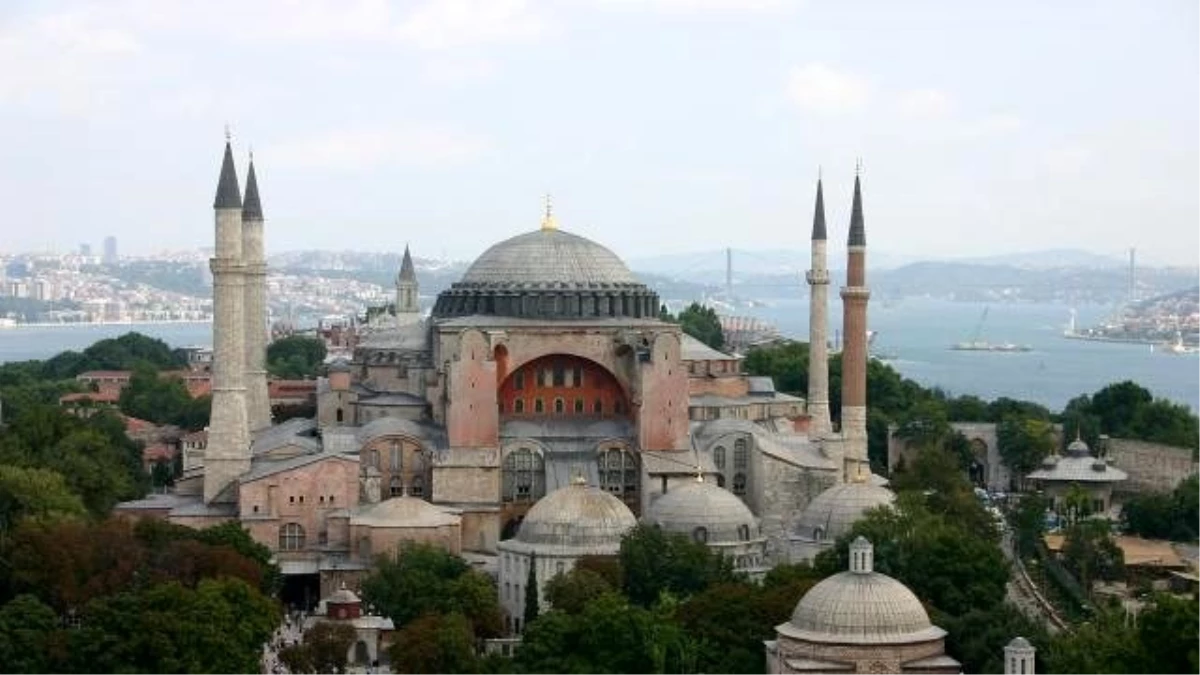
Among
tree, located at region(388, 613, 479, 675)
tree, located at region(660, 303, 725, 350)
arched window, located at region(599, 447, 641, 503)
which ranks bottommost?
tree, located at region(388, 613, 479, 675)

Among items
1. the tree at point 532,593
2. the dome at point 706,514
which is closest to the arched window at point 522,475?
the dome at point 706,514

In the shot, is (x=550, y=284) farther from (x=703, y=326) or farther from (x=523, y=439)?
(x=703, y=326)

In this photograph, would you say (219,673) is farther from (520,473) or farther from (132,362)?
(132,362)

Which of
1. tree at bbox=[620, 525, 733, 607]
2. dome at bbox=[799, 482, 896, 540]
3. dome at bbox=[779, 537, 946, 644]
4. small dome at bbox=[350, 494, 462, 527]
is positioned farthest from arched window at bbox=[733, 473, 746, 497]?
dome at bbox=[779, 537, 946, 644]

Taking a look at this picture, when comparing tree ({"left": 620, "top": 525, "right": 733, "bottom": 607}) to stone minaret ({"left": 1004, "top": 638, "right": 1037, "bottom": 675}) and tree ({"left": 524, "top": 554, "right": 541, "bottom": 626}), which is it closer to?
tree ({"left": 524, "top": 554, "right": 541, "bottom": 626})

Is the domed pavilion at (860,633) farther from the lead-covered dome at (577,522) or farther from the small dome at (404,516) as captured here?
the small dome at (404,516)
